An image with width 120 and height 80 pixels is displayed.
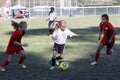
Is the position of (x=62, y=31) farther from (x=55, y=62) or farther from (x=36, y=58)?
(x=36, y=58)

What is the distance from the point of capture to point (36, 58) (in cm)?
1362

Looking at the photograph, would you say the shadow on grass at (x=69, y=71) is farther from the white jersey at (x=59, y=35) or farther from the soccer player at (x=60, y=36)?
the white jersey at (x=59, y=35)

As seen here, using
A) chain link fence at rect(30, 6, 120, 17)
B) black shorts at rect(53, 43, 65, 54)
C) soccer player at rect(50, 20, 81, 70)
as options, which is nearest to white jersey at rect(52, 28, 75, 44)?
soccer player at rect(50, 20, 81, 70)

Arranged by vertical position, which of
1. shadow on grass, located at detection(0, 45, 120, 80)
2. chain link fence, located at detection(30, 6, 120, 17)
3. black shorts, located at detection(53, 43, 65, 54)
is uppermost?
black shorts, located at detection(53, 43, 65, 54)

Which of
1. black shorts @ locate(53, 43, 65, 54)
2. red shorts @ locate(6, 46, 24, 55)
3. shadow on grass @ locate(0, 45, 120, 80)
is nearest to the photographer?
shadow on grass @ locate(0, 45, 120, 80)

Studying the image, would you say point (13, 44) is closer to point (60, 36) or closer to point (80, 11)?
point (60, 36)

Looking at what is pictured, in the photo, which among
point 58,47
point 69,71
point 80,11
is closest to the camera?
point 69,71

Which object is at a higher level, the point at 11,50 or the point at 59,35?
Result: the point at 59,35

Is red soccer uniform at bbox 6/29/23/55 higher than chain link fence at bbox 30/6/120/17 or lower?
higher

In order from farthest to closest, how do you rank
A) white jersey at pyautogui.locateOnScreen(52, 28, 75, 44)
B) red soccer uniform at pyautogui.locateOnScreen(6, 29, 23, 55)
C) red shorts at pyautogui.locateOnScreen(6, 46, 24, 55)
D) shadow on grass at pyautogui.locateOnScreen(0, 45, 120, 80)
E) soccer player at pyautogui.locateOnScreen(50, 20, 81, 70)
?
white jersey at pyautogui.locateOnScreen(52, 28, 75, 44), soccer player at pyautogui.locateOnScreen(50, 20, 81, 70), red shorts at pyautogui.locateOnScreen(6, 46, 24, 55), red soccer uniform at pyautogui.locateOnScreen(6, 29, 23, 55), shadow on grass at pyautogui.locateOnScreen(0, 45, 120, 80)

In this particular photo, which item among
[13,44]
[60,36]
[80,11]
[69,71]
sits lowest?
[80,11]

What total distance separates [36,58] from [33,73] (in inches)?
112

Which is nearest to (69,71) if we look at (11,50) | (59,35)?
(59,35)

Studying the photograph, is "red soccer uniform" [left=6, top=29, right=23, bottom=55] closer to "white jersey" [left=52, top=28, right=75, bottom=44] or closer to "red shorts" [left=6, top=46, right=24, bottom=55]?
"red shorts" [left=6, top=46, right=24, bottom=55]
